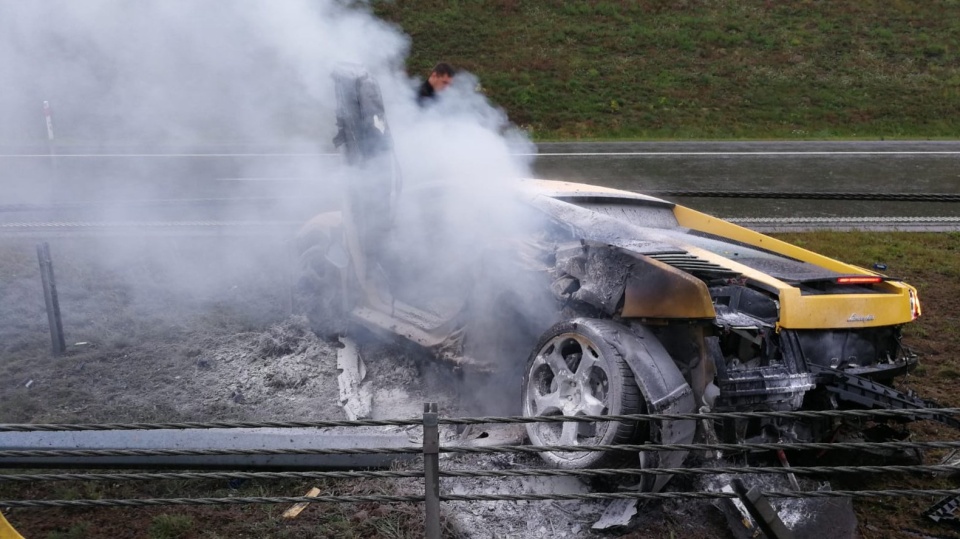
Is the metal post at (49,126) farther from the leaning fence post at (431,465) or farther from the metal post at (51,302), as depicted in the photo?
the leaning fence post at (431,465)

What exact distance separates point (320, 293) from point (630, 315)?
3059 mm

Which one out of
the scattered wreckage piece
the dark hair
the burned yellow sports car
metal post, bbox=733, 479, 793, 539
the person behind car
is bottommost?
the scattered wreckage piece

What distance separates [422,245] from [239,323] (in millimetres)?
1856

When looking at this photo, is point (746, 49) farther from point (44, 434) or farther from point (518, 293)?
point (44, 434)

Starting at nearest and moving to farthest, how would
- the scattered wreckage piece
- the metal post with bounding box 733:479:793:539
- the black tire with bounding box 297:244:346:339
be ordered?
the metal post with bounding box 733:479:793:539 → the scattered wreckage piece → the black tire with bounding box 297:244:346:339

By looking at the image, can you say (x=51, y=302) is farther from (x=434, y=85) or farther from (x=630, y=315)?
(x=630, y=315)

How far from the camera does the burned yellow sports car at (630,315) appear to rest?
3.90m

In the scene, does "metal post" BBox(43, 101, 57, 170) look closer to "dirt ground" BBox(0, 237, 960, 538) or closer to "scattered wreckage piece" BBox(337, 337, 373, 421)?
"dirt ground" BBox(0, 237, 960, 538)

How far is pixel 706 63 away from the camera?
19.6m

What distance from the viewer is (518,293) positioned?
4.79 m

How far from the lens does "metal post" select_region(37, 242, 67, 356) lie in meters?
5.74

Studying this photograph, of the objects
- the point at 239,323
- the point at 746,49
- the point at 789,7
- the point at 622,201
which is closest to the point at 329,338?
the point at 239,323

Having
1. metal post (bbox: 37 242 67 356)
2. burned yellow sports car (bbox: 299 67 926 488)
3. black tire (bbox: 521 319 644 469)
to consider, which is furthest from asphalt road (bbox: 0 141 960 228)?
black tire (bbox: 521 319 644 469)

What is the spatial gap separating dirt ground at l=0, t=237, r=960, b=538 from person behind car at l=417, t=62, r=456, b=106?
83.3 inches
